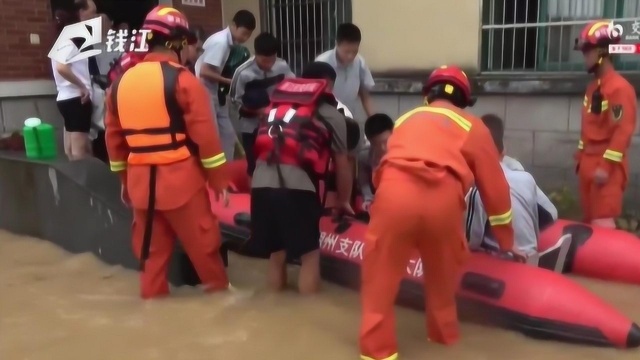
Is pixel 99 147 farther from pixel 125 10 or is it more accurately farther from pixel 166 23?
pixel 125 10

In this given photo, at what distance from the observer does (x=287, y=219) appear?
4.01m

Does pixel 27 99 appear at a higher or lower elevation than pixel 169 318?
higher

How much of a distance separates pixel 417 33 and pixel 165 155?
14.1 ft

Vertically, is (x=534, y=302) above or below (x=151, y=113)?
below

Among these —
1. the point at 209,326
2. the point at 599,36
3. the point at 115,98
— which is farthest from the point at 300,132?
the point at 599,36

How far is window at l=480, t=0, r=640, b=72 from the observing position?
21.2 ft

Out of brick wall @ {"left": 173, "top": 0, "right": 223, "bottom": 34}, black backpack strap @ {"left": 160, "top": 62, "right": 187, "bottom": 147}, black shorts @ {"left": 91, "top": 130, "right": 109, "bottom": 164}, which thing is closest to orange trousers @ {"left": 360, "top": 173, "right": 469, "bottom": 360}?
black backpack strap @ {"left": 160, "top": 62, "right": 187, "bottom": 147}

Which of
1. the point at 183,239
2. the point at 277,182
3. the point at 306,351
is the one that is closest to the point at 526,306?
the point at 306,351

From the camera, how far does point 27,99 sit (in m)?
7.54

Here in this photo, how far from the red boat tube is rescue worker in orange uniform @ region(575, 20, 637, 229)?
1.95 feet

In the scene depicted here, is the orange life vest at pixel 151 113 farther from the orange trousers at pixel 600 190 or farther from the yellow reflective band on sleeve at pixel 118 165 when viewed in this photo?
the orange trousers at pixel 600 190

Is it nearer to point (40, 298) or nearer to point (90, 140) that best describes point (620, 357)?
point (40, 298)

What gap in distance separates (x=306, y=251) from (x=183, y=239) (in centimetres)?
73

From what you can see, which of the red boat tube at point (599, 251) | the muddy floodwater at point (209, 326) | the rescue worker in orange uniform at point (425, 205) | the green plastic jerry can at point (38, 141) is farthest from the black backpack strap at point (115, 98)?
the red boat tube at point (599, 251)
